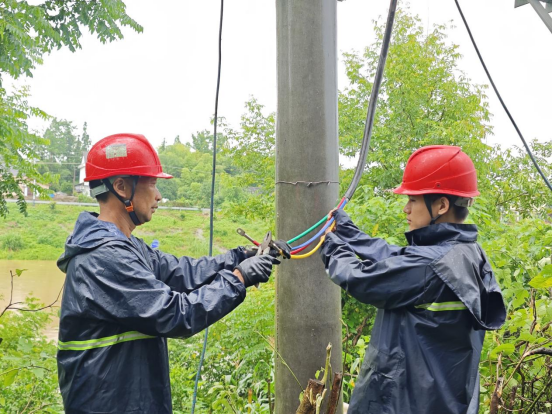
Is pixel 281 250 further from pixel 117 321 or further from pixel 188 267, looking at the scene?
pixel 117 321

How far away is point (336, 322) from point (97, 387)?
1078mm

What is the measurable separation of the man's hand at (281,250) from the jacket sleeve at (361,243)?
24cm

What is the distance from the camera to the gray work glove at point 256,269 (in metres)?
2.08

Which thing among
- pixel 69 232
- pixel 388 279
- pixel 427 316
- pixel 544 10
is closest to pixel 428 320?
pixel 427 316

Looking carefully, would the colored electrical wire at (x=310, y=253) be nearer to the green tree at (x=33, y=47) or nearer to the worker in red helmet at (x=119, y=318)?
the worker in red helmet at (x=119, y=318)

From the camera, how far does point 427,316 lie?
192 cm

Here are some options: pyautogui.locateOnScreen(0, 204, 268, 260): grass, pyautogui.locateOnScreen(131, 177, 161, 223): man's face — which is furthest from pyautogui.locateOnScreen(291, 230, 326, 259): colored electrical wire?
pyautogui.locateOnScreen(0, 204, 268, 260): grass

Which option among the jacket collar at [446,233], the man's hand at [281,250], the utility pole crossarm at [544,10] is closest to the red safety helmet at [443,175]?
the jacket collar at [446,233]

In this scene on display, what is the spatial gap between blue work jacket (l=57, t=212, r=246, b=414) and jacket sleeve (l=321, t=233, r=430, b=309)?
0.46m

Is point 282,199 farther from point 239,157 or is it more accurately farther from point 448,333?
point 239,157

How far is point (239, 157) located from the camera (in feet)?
41.1

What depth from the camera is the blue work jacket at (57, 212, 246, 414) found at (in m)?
1.81

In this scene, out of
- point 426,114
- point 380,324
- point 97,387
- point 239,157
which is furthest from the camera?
point 239,157

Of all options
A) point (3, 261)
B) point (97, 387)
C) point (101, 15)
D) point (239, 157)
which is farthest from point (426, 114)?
point (3, 261)
